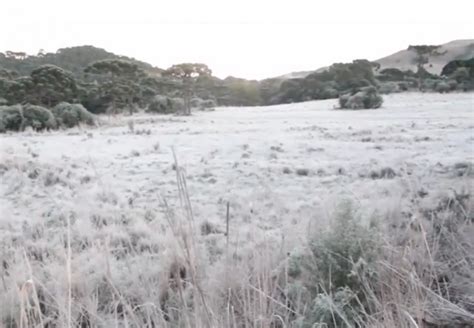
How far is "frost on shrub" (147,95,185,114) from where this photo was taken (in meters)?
27.7

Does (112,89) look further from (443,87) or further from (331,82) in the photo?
(443,87)

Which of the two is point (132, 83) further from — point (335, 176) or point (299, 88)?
point (335, 176)

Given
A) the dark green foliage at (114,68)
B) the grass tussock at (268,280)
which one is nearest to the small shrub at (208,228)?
the grass tussock at (268,280)

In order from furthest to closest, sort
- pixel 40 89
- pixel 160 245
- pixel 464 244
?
pixel 40 89 → pixel 160 245 → pixel 464 244

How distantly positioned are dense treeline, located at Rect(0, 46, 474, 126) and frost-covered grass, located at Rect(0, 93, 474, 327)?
45.3 ft

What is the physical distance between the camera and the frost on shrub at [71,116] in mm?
17741

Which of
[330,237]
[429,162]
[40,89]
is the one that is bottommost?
[429,162]

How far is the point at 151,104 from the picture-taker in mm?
27781

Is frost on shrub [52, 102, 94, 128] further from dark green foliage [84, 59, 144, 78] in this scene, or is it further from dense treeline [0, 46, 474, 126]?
dark green foliage [84, 59, 144, 78]

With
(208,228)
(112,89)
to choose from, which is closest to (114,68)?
(112,89)

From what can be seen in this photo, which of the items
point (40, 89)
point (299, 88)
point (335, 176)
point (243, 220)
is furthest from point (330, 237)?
point (299, 88)

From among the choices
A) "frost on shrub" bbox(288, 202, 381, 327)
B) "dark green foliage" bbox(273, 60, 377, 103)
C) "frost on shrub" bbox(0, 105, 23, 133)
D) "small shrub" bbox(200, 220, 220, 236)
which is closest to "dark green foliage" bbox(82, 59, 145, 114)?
"frost on shrub" bbox(0, 105, 23, 133)

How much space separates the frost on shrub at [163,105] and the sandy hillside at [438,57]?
15.6m

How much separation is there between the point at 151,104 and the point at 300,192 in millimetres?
24066
